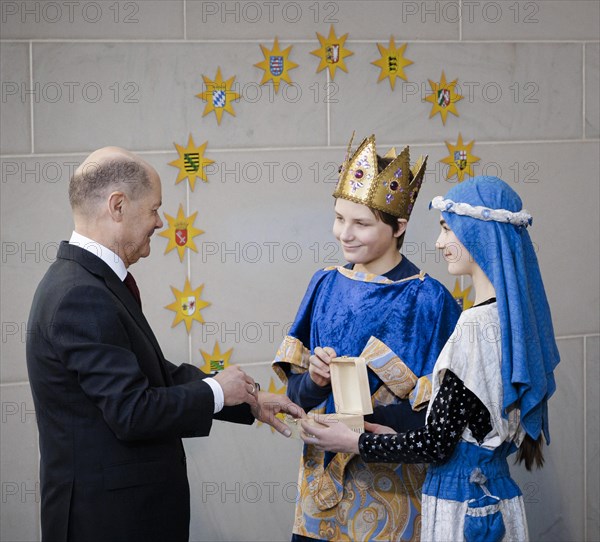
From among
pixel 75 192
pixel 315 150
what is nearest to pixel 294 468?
pixel 315 150

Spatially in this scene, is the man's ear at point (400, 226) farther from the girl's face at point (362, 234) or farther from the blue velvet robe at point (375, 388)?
the blue velvet robe at point (375, 388)

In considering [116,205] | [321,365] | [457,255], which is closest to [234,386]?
[321,365]

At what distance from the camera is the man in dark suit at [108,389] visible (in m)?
2.19

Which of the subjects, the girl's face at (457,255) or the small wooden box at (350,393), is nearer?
the girl's face at (457,255)

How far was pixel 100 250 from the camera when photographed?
7.75 ft

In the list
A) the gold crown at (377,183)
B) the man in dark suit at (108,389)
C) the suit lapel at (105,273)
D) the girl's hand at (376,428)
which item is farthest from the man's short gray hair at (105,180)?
the girl's hand at (376,428)

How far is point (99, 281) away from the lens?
2.30 m

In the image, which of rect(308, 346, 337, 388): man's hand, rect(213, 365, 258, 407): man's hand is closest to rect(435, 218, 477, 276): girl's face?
rect(308, 346, 337, 388): man's hand

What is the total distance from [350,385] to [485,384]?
1.55 ft

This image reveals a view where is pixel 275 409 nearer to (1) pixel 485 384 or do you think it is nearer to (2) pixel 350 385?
(2) pixel 350 385

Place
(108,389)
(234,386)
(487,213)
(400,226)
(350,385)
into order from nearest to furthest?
(108,389) → (487,213) → (234,386) → (350,385) → (400,226)

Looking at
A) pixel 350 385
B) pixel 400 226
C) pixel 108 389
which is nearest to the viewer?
pixel 108 389

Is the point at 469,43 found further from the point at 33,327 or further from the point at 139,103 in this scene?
the point at 33,327

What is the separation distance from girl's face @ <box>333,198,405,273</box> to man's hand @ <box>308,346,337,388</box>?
0.30 m
